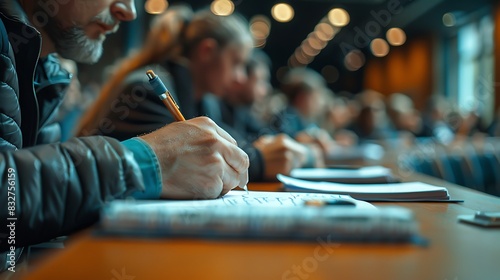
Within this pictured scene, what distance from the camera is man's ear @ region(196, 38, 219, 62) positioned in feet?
8.11

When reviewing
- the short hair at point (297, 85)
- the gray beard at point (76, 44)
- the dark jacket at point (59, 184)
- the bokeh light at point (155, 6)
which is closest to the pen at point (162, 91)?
the dark jacket at point (59, 184)

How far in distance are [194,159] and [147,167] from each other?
0.08 m

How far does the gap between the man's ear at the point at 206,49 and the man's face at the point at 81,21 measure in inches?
48.7

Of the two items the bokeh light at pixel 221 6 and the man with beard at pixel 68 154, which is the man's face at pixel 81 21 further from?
the bokeh light at pixel 221 6

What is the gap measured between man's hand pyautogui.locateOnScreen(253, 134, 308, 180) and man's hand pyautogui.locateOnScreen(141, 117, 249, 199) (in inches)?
22.1

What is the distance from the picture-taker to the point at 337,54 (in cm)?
1631

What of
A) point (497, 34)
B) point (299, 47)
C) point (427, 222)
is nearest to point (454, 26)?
point (497, 34)

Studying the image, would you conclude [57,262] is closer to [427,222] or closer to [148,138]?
A: [148,138]

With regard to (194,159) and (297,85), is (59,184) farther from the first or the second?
(297,85)

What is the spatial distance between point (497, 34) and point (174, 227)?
8805 mm

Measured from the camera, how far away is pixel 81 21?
1157 millimetres

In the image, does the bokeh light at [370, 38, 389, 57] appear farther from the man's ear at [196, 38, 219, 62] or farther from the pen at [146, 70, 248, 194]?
the pen at [146, 70, 248, 194]

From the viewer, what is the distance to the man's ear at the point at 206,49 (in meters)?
2.47

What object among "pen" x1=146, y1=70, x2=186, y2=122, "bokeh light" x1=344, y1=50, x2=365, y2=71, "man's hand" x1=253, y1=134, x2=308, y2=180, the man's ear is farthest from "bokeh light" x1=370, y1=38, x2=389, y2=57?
"pen" x1=146, y1=70, x2=186, y2=122
